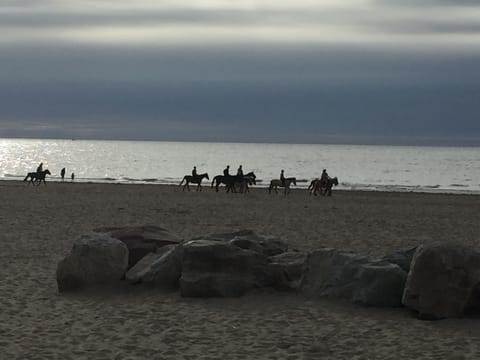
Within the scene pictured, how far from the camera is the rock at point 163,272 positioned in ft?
41.1

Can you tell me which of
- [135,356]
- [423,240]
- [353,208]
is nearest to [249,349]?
[135,356]

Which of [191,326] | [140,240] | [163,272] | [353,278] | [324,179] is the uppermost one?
[324,179]

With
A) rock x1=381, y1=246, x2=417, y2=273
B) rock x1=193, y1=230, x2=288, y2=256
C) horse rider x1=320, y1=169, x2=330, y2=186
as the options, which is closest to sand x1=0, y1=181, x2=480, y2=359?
rock x1=381, y1=246, x2=417, y2=273

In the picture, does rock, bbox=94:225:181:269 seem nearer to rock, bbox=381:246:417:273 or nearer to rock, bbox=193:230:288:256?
rock, bbox=193:230:288:256

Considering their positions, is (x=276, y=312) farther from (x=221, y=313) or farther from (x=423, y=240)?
(x=423, y=240)

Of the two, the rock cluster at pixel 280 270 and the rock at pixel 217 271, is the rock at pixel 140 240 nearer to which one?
the rock cluster at pixel 280 270

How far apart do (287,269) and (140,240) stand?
3.23m

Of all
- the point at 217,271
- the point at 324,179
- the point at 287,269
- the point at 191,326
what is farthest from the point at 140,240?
the point at 324,179

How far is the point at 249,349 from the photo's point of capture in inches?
358

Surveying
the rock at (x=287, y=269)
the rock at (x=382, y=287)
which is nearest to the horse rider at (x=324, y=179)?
the rock at (x=287, y=269)

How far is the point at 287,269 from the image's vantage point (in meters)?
12.5

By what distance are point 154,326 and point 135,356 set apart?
1464 mm

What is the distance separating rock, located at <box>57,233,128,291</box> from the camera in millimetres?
12617

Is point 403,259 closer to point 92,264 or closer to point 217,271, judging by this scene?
point 217,271
